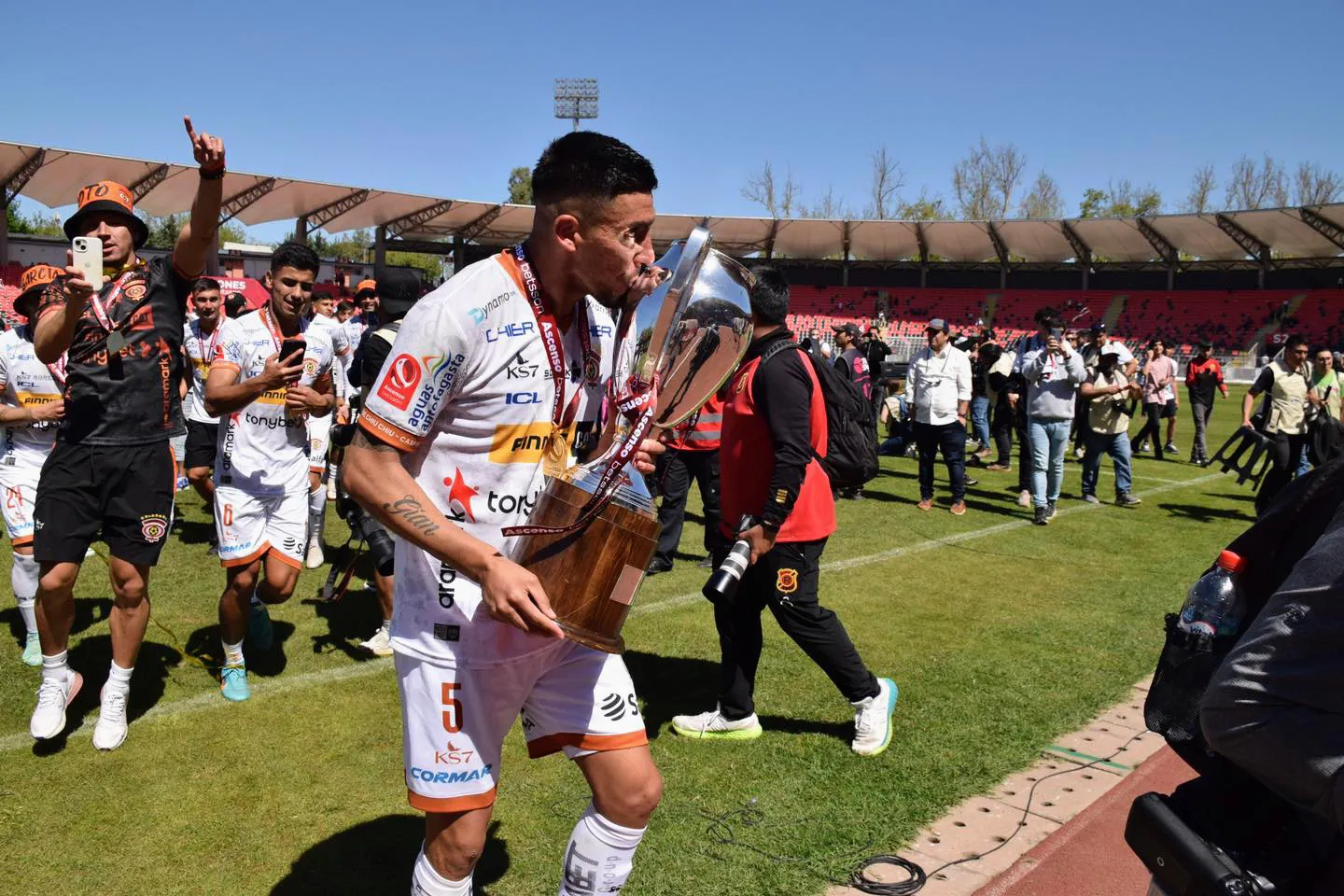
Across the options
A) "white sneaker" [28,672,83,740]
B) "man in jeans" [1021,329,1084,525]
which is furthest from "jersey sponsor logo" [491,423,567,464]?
"man in jeans" [1021,329,1084,525]

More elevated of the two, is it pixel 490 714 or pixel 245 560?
pixel 490 714

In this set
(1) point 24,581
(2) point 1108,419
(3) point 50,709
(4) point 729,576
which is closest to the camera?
(4) point 729,576

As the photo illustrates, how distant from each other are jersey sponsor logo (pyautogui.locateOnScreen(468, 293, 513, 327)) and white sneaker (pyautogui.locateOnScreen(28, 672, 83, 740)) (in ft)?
11.7

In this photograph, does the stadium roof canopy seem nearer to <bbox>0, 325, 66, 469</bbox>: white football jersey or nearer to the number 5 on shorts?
<bbox>0, 325, 66, 469</bbox>: white football jersey

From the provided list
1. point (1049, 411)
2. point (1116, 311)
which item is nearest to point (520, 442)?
point (1049, 411)

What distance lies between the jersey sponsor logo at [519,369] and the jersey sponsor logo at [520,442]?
121 millimetres

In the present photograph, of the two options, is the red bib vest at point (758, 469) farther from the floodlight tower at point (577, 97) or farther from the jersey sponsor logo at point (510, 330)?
the floodlight tower at point (577, 97)

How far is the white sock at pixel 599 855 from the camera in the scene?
2.60m

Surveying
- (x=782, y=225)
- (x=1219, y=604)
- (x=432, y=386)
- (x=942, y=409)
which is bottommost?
(x=942, y=409)

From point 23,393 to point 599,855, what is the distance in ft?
17.1

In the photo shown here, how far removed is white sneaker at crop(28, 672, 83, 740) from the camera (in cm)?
452

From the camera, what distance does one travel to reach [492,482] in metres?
2.49

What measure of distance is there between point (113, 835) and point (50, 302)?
7.58 feet

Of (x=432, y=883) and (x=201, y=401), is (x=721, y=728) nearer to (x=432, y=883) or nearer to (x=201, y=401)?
(x=432, y=883)
